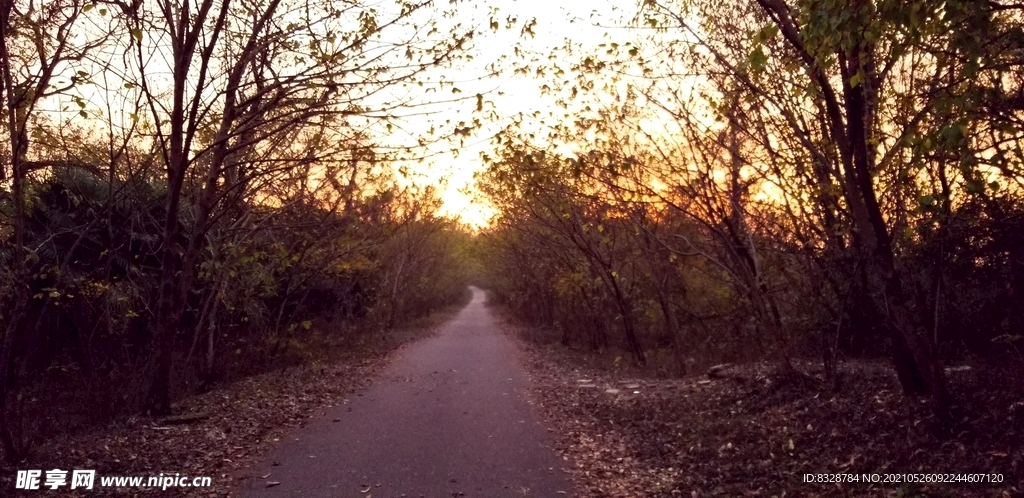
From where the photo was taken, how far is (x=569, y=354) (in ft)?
69.6

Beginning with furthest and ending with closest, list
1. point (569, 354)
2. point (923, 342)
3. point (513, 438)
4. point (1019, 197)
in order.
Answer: point (569, 354) → point (513, 438) → point (1019, 197) → point (923, 342)

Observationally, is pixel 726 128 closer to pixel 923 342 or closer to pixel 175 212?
pixel 923 342

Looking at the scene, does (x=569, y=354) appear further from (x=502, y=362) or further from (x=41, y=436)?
(x=41, y=436)

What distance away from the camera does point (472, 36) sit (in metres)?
8.19

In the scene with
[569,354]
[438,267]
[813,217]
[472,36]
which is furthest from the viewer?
[438,267]

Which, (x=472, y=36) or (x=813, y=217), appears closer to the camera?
(x=472, y=36)

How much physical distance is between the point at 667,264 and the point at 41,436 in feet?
44.9

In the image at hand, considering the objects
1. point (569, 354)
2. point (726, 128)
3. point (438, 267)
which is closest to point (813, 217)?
point (726, 128)

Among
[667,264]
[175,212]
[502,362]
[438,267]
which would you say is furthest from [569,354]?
[438,267]

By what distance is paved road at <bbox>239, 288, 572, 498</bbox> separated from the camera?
6504 mm

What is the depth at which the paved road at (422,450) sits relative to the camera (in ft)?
21.3

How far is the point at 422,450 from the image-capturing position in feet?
26.0

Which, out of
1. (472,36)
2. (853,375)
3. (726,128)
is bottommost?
(853,375)

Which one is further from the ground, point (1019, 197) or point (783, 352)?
point (1019, 197)
